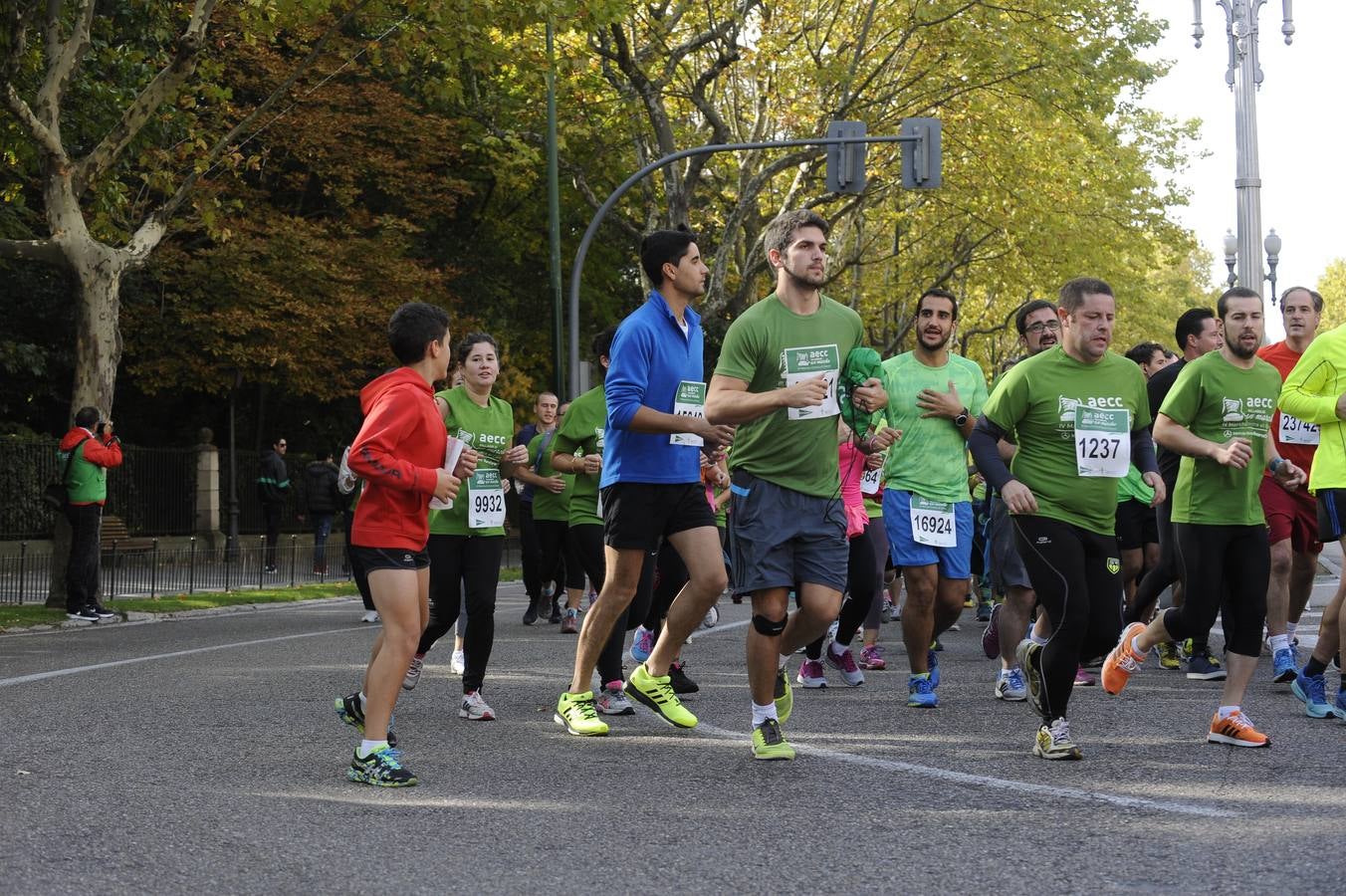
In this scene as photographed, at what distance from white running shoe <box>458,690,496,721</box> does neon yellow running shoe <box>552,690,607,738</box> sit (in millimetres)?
495

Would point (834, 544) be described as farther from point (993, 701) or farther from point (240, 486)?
point (240, 486)

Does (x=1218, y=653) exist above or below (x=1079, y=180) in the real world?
below

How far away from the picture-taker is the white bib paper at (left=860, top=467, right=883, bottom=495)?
10.5 m

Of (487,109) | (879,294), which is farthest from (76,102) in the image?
(879,294)

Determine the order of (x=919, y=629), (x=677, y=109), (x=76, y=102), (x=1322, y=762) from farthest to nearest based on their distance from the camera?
(x=677, y=109) < (x=76, y=102) < (x=919, y=629) < (x=1322, y=762)

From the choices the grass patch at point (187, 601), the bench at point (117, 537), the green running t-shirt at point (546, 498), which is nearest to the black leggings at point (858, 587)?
the green running t-shirt at point (546, 498)

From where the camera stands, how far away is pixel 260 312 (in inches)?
1123

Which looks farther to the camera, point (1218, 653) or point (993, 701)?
point (1218, 653)

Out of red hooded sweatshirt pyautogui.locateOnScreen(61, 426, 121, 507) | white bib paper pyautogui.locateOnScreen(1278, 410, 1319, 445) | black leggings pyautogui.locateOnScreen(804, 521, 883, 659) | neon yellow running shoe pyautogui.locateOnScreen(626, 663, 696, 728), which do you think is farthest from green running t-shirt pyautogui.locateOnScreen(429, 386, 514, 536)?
red hooded sweatshirt pyautogui.locateOnScreen(61, 426, 121, 507)

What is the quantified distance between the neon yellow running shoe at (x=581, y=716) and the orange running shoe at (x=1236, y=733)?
255 centimetres

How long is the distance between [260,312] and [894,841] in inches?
957

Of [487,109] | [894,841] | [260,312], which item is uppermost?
[487,109]

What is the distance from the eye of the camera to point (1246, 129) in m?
21.9

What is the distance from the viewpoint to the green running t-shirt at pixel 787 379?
283 inches
